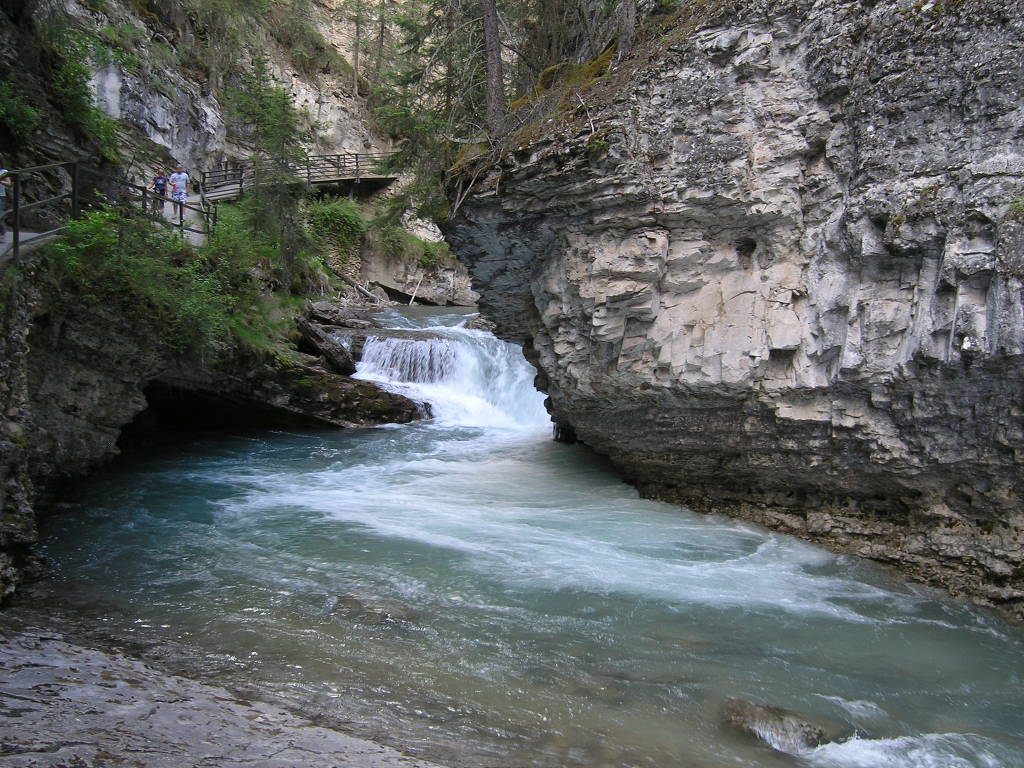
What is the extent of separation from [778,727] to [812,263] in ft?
17.4

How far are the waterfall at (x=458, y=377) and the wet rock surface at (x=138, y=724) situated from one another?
521 inches

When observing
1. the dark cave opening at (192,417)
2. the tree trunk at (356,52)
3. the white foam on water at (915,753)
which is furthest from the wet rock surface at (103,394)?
the tree trunk at (356,52)

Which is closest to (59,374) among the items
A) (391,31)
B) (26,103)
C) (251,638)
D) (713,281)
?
(26,103)

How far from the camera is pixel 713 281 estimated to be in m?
8.94

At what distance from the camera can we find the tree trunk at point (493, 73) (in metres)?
11.0

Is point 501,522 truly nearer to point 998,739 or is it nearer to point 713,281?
point 713,281

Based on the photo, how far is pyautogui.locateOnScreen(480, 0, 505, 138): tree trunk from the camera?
11.0 metres

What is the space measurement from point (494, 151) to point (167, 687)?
7599mm

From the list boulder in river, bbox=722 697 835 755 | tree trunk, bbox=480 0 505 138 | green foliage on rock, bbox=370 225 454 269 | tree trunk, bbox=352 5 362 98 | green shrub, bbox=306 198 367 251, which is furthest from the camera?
tree trunk, bbox=352 5 362 98

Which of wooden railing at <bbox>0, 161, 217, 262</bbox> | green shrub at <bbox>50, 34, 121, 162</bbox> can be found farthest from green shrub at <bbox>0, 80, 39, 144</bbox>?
green shrub at <bbox>50, 34, 121, 162</bbox>

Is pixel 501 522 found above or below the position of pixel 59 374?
below

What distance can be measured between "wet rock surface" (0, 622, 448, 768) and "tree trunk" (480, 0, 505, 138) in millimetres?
8623

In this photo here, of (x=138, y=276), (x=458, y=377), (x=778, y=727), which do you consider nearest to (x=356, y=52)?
(x=458, y=377)

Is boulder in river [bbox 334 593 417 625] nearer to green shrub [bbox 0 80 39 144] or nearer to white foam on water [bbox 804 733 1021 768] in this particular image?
white foam on water [bbox 804 733 1021 768]
